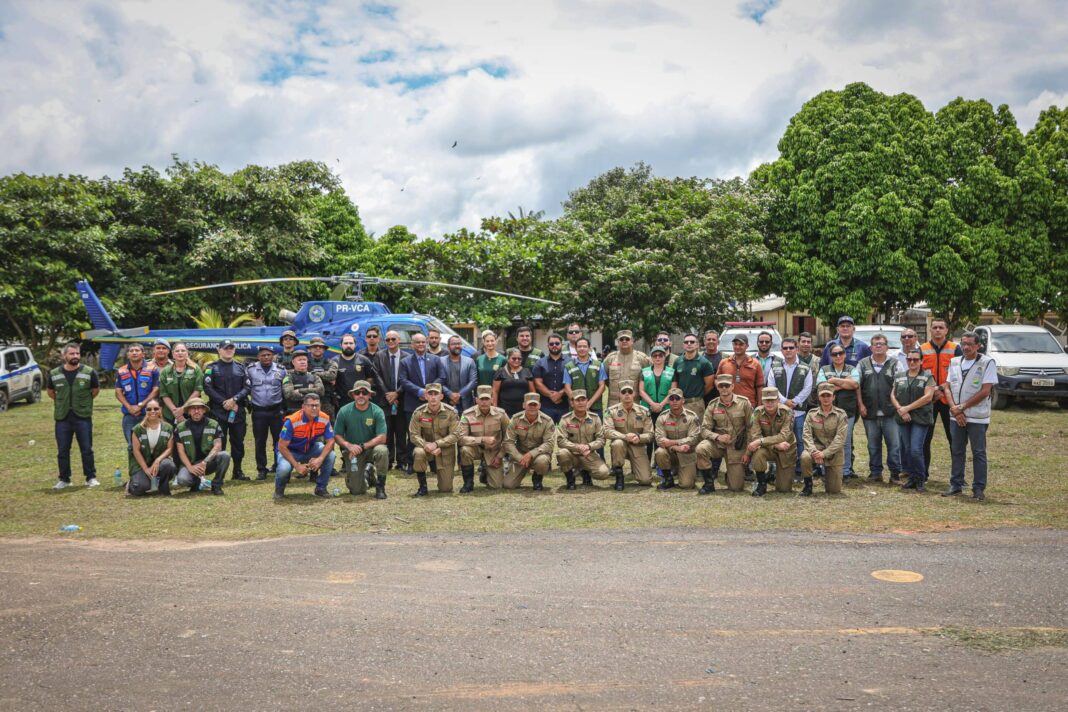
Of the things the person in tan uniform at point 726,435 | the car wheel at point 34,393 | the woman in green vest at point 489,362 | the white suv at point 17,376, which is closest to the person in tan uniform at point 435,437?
the woman in green vest at point 489,362

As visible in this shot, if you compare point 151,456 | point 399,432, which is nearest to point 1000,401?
point 399,432

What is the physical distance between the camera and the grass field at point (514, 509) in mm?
7727

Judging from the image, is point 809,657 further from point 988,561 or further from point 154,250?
point 154,250

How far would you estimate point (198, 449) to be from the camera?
9.67 m

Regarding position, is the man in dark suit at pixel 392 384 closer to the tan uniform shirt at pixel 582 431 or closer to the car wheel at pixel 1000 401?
the tan uniform shirt at pixel 582 431

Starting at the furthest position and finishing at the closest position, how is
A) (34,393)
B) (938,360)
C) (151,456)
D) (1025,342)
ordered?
(34,393), (1025,342), (938,360), (151,456)

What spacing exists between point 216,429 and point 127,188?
81.5 feet

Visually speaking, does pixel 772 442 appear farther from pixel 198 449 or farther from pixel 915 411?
pixel 198 449

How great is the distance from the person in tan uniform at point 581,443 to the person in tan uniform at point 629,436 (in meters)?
0.15

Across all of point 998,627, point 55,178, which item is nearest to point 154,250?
point 55,178


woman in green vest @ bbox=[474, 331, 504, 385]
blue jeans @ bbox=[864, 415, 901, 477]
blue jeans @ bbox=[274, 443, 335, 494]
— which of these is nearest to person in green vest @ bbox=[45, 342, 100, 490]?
blue jeans @ bbox=[274, 443, 335, 494]

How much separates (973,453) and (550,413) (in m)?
5.01

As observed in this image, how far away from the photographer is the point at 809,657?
14.8 ft

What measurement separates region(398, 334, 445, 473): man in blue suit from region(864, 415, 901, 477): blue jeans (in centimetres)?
554
